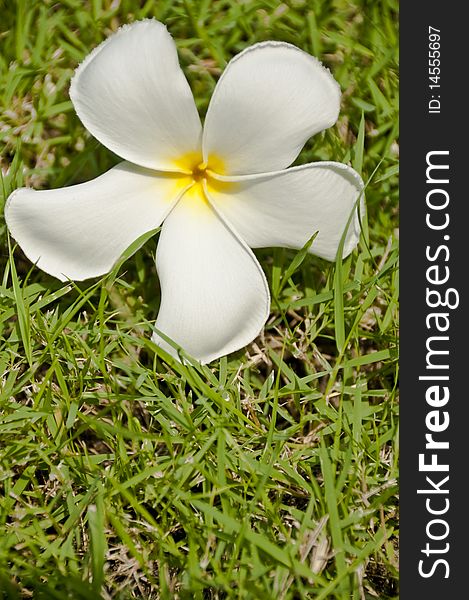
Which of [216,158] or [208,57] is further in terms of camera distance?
[208,57]

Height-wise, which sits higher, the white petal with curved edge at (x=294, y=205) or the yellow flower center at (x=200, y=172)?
the yellow flower center at (x=200, y=172)

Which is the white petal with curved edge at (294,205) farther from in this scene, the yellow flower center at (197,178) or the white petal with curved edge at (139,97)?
the white petal with curved edge at (139,97)

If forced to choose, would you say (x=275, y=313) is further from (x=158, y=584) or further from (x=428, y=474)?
(x=158, y=584)

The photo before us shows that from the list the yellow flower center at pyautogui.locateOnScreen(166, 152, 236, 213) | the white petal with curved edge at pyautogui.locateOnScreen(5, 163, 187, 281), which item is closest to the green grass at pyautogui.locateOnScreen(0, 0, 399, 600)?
the white petal with curved edge at pyautogui.locateOnScreen(5, 163, 187, 281)

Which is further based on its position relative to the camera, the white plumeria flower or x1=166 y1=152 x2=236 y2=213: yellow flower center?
x1=166 y1=152 x2=236 y2=213: yellow flower center

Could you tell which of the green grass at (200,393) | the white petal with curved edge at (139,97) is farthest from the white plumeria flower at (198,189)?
the green grass at (200,393)

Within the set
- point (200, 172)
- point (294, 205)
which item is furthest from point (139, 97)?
point (294, 205)

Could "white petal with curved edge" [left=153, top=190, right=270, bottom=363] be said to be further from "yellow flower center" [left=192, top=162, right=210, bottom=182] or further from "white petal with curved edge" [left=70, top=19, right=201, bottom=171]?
"white petal with curved edge" [left=70, top=19, right=201, bottom=171]

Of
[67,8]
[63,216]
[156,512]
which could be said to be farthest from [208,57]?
[156,512]
